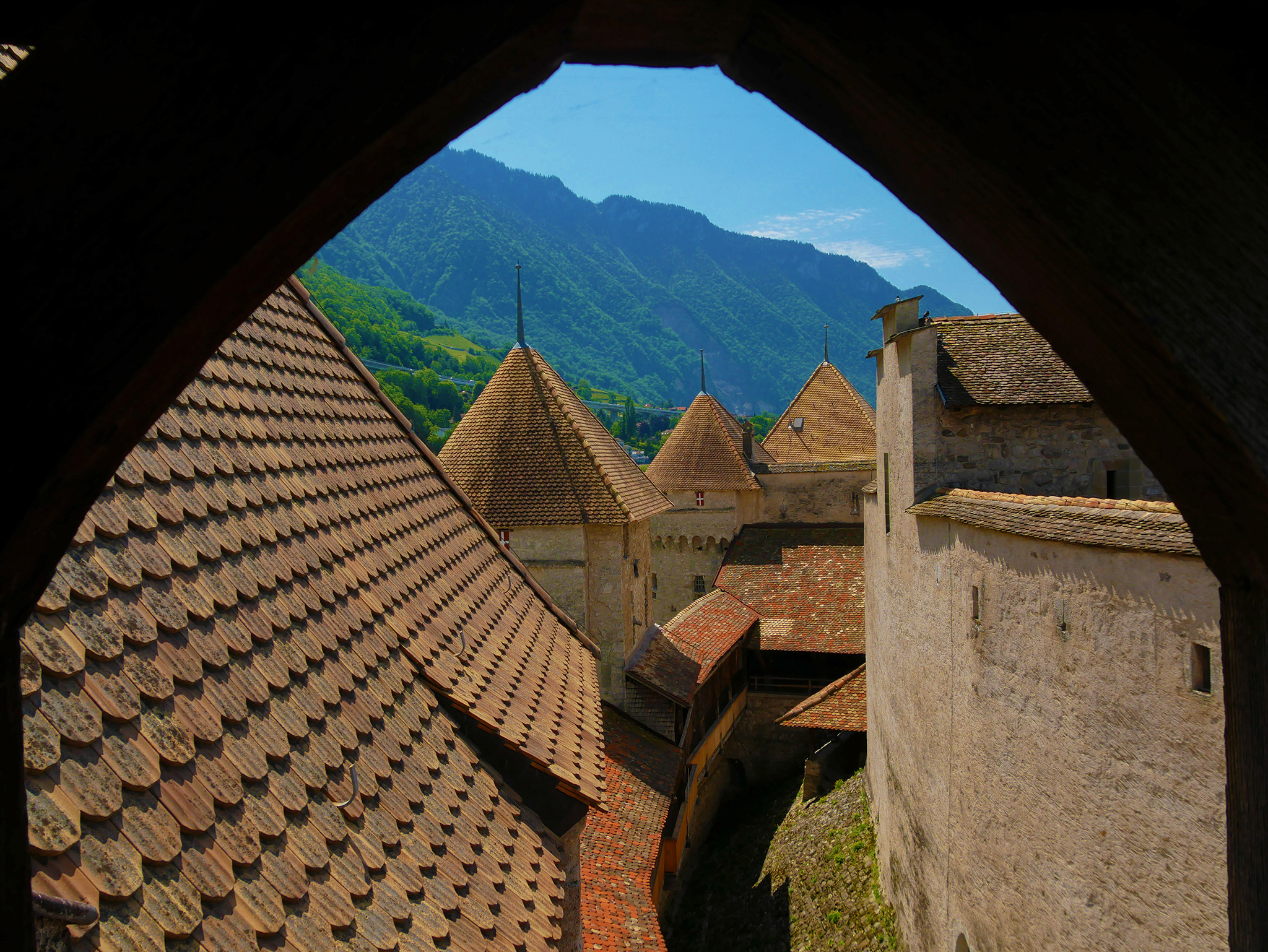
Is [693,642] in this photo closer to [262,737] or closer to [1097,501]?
[1097,501]

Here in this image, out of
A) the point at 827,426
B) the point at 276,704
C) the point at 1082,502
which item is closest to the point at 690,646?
the point at 1082,502

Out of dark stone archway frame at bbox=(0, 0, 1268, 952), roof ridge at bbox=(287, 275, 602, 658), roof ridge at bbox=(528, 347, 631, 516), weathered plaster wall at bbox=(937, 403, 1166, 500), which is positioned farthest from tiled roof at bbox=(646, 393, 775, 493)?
dark stone archway frame at bbox=(0, 0, 1268, 952)

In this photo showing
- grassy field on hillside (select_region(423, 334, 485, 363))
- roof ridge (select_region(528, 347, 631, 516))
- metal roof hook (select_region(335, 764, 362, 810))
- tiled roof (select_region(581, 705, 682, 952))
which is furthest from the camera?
grassy field on hillside (select_region(423, 334, 485, 363))

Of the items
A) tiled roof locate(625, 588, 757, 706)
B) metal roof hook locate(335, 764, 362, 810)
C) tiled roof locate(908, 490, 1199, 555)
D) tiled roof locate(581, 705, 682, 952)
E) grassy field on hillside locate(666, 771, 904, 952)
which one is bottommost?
grassy field on hillside locate(666, 771, 904, 952)

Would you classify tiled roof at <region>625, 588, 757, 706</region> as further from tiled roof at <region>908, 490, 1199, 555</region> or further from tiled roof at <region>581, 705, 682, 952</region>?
tiled roof at <region>908, 490, 1199, 555</region>

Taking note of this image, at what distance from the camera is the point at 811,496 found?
28.2 metres

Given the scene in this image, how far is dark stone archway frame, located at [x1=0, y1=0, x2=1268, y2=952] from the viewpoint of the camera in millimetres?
928

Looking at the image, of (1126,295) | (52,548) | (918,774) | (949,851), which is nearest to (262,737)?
(52,548)

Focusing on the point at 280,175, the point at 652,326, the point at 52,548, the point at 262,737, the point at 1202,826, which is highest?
the point at 652,326

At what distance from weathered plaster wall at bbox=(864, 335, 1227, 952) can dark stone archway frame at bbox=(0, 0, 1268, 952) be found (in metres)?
4.70

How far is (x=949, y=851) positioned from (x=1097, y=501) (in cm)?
455

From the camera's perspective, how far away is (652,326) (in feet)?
534

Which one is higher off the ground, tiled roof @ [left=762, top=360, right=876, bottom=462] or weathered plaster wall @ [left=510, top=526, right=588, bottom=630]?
tiled roof @ [left=762, top=360, right=876, bottom=462]

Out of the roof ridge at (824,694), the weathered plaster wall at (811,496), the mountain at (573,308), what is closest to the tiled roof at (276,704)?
the roof ridge at (824,694)
